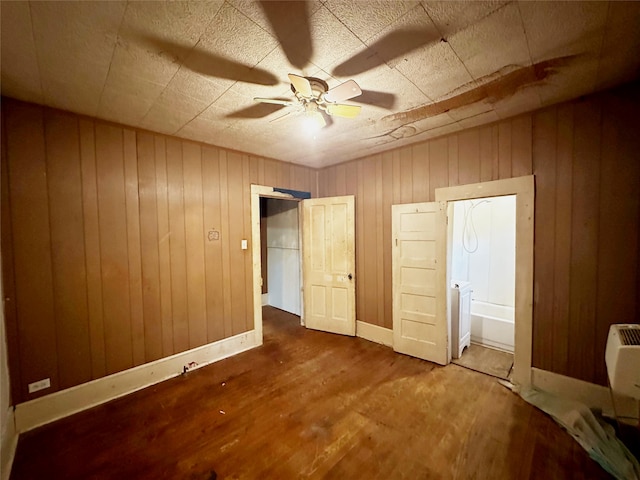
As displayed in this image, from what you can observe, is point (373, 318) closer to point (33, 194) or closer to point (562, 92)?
point (562, 92)

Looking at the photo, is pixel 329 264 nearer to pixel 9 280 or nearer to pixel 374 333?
pixel 374 333

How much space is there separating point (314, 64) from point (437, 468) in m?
2.79

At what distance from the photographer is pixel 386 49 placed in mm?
1559

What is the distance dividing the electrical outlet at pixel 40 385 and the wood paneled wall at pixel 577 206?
14.2 ft

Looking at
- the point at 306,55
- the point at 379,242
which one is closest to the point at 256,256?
the point at 379,242

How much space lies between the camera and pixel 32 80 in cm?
177

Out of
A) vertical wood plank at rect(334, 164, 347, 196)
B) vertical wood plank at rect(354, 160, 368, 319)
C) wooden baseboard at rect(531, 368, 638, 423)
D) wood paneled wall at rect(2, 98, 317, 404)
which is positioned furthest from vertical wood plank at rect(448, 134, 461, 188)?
wood paneled wall at rect(2, 98, 317, 404)

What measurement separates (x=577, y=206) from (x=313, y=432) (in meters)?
2.94

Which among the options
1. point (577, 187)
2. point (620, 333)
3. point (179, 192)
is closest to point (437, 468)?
point (620, 333)

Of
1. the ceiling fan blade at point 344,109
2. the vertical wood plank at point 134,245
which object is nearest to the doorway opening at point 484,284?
the ceiling fan blade at point 344,109

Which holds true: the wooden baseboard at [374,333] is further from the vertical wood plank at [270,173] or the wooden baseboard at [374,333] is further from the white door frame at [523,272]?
the vertical wood plank at [270,173]

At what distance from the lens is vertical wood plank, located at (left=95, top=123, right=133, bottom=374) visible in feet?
7.88

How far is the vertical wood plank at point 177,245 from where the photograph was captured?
2822mm

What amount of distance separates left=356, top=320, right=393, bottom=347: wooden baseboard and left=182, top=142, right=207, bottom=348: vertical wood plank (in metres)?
2.13
